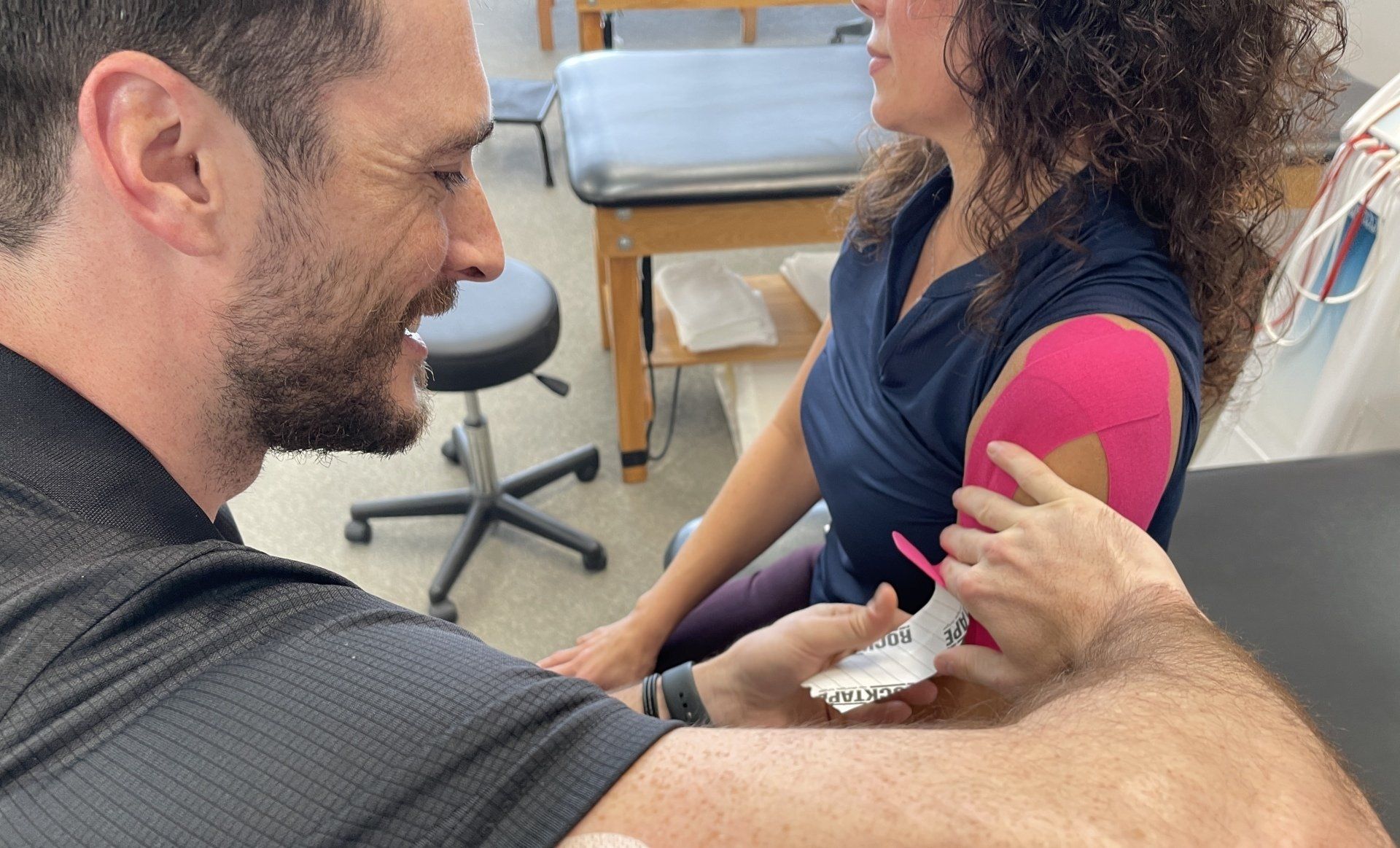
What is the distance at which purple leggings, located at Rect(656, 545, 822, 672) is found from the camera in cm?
135

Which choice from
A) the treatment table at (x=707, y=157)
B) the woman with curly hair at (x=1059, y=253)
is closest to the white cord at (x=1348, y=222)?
the treatment table at (x=707, y=157)

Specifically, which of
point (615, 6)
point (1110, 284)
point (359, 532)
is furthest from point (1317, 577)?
point (615, 6)

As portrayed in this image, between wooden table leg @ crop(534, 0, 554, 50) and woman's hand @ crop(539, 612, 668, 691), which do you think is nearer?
woman's hand @ crop(539, 612, 668, 691)

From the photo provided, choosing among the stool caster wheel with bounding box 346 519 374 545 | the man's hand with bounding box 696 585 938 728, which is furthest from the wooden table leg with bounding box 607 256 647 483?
the man's hand with bounding box 696 585 938 728

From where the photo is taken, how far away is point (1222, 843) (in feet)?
1.78

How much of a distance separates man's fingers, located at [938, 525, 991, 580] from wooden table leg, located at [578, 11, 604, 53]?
211 centimetres

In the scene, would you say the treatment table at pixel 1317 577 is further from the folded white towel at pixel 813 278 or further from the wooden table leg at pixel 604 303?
the wooden table leg at pixel 604 303

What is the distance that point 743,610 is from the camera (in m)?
1.36

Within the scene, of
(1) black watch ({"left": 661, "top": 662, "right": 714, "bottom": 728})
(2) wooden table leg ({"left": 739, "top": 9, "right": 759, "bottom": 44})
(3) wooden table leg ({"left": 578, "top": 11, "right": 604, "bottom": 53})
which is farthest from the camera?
(2) wooden table leg ({"left": 739, "top": 9, "right": 759, "bottom": 44})

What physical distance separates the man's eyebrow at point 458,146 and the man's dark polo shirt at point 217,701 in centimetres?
31

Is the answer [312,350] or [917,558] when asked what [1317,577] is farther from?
[312,350]

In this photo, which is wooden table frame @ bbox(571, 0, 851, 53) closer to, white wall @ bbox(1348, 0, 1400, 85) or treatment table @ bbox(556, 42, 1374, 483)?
treatment table @ bbox(556, 42, 1374, 483)

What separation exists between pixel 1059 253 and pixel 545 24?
392 centimetres

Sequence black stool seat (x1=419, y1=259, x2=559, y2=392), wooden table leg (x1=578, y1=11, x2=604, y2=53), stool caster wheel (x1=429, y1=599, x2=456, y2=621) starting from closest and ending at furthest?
black stool seat (x1=419, y1=259, x2=559, y2=392) < stool caster wheel (x1=429, y1=599, x2=456, y2=621) < wooden table leg (x1=578, y1=11, x2=604, y2=53)
